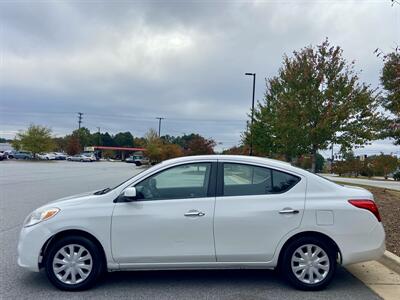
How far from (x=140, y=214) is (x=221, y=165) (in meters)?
1.19

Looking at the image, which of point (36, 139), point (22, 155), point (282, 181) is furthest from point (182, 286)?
point (22, 155)

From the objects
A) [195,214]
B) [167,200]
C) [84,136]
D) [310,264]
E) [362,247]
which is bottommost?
[310,264]

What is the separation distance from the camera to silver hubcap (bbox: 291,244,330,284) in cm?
430

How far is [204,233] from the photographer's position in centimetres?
425

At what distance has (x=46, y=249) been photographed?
4254 mm

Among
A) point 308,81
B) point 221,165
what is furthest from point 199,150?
point 221,165

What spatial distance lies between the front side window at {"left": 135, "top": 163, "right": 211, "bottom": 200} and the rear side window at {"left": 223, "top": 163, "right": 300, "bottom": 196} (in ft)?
0.91

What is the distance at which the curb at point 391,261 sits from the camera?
4930mm

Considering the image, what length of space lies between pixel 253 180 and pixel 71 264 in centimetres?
246

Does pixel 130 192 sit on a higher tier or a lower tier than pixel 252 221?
higher

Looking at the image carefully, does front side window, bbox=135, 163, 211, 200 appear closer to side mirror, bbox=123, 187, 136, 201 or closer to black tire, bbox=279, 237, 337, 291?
side mirror, bbox=123, 187, 136, 201

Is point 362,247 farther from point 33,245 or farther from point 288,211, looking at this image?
point 33,245

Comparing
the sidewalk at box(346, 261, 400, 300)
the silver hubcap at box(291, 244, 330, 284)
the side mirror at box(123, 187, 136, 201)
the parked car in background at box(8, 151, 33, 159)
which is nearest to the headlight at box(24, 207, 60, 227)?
the side mirror at box(123, 187, 136, 201)

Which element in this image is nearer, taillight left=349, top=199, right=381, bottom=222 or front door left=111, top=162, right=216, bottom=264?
front door left=111, top=162, right=216, bottom=264
